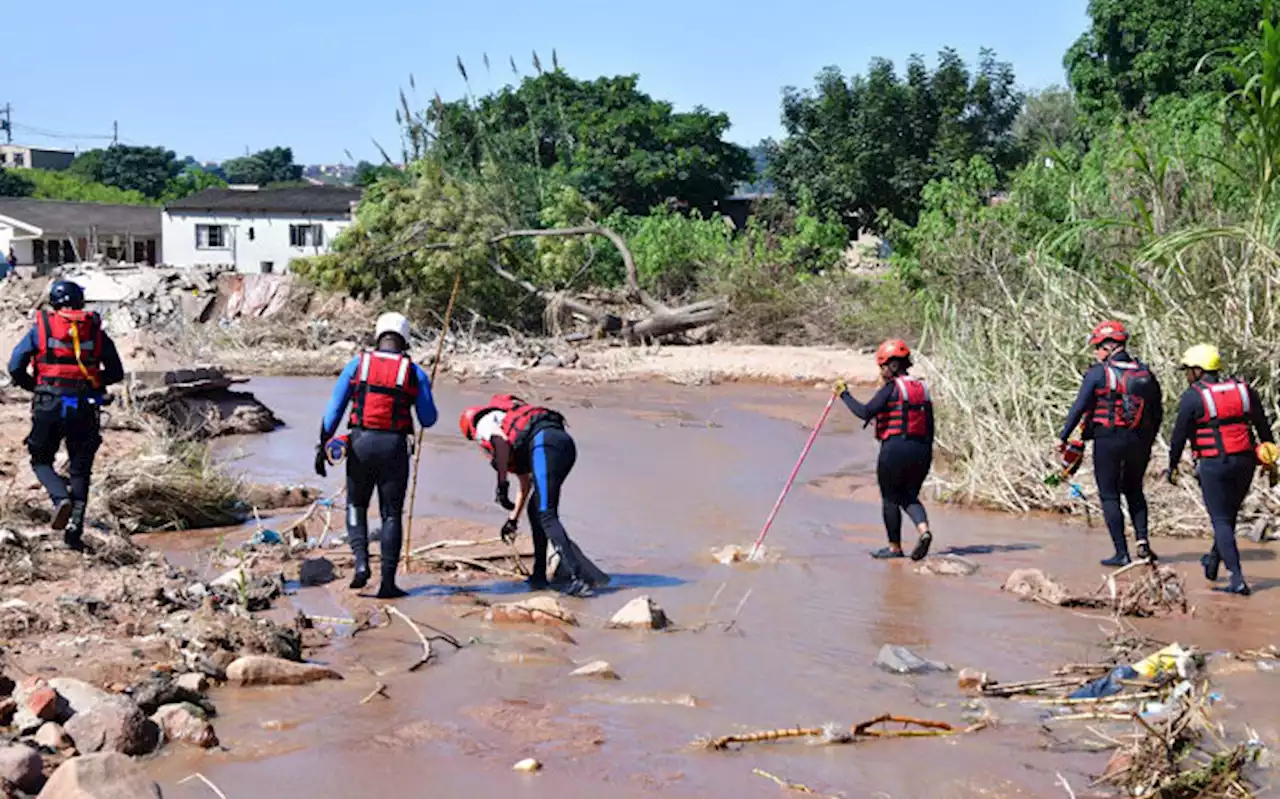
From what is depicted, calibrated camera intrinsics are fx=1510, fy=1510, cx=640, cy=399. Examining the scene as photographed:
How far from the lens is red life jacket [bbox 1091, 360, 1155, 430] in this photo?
1009 cm

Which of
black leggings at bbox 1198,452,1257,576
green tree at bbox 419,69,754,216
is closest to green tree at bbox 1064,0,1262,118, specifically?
green tree at bbox 419,69,754,216

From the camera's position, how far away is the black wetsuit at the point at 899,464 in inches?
411

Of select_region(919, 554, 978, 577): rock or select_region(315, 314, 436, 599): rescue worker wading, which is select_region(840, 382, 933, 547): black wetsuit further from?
select_region(315, 314, 436, 599): rescue worker wading

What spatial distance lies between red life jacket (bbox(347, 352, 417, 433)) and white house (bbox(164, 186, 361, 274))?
46387 millimetres

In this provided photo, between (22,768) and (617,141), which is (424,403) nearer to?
(22,768)

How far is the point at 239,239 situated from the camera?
180 ft

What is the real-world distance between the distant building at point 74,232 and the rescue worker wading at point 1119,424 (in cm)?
4512

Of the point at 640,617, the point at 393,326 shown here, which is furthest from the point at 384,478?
the point at 640,617

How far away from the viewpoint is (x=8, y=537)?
9164 millimetres

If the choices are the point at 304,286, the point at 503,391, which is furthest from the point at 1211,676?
the point at 304,286

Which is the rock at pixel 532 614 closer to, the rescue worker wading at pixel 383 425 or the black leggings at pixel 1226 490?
the rescue worker wading at pixel 383 425

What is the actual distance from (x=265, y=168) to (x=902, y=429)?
94824 mm

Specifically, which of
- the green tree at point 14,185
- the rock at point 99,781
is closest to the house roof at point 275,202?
the green tree at point 14,185

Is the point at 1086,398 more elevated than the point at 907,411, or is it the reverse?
the point at 1086,398
